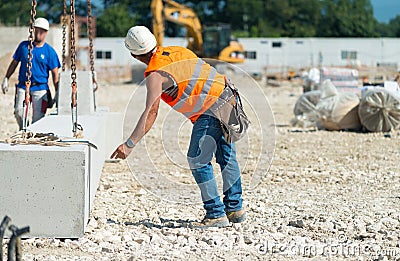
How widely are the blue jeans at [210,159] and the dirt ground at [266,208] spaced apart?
278 millimetres

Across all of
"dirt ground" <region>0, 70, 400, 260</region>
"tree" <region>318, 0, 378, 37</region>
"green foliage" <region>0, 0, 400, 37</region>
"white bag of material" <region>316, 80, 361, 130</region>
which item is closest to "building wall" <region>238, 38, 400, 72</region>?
"green foliage" <region>0, 0, 400, 37</region>

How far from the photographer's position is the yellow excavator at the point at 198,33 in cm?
3784

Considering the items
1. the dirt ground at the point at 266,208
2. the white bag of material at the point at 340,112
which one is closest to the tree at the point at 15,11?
the white bag of material at the point at 340,112

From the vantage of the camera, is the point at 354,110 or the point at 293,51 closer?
the point at 354,110

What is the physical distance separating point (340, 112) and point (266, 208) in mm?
7920

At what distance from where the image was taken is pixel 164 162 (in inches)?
448

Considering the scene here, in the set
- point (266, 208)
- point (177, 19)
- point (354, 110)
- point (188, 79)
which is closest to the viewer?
point (188, 79)

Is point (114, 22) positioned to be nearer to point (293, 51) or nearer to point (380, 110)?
point (293, 51)

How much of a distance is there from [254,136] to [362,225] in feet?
26.9

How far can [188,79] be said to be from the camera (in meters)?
6.43

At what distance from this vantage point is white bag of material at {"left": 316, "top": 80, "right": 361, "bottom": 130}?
15.2 m

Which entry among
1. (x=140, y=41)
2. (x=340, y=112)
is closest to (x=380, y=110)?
(x=340, y=112)

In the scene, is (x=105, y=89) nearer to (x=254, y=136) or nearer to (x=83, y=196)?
(x=254, y=136)

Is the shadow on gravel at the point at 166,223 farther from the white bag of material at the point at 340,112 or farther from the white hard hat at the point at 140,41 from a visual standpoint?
the white bag of material at the point at 340,112
